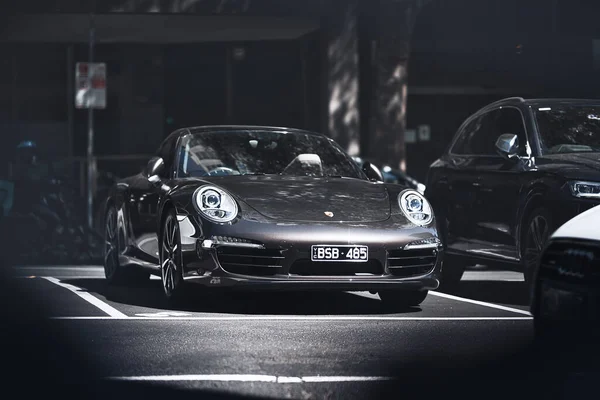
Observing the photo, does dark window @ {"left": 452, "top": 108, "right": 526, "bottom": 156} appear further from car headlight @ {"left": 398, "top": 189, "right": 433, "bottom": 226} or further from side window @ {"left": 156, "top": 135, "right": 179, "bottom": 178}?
side window @ {"left": 156, "top": 135, "right": 179, "bottom": 178}

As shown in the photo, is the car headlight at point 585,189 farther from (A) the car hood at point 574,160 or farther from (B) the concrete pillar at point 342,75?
(B) the concrete pillar at point 342,75

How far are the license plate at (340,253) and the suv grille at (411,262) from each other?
22cm

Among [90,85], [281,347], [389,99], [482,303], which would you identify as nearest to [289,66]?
[389,99]

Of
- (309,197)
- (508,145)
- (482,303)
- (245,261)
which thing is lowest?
(482,303)

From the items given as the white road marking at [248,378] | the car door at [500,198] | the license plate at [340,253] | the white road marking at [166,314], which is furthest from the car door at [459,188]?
the white road marking at [248,378]

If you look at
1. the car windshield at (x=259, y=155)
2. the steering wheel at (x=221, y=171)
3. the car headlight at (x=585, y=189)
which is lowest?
the car headlight at (x=585, y=189)

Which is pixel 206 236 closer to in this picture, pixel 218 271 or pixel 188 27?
pixel 218 271

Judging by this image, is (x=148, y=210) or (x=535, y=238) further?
(x=148, y=210)

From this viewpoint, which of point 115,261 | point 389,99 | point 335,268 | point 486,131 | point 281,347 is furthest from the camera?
point 389,99

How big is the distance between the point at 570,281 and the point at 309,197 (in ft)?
12.2

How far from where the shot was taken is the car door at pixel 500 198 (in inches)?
426

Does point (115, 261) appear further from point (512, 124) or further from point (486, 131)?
point (512, 124)

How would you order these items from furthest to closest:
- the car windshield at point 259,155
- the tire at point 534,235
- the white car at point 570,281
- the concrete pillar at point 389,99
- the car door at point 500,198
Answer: the concrete pillar at point 389,99
the car door at point 500,198
the car windshield at point 259,155
the tire at point 534,235
the white car at point 570,281

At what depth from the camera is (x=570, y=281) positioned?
629 centimetres
